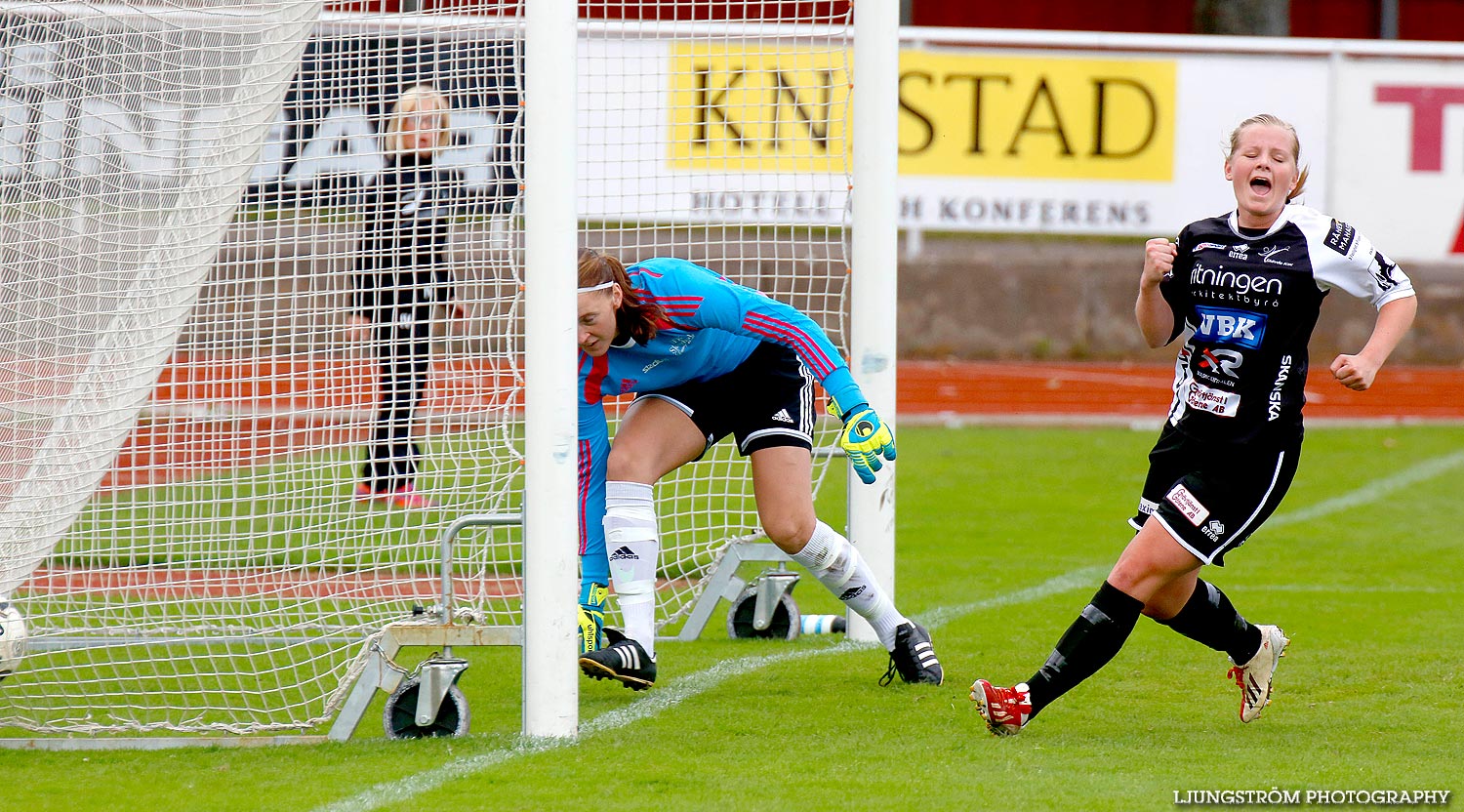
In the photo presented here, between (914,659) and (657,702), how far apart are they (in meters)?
0.84

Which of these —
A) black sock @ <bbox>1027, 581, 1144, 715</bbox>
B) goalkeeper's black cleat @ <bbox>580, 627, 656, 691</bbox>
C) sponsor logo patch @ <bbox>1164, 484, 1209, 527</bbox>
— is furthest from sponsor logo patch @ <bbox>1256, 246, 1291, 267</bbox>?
goalkeeper's black cleat @ <bbox>580, 627, 656, 691</bbox>

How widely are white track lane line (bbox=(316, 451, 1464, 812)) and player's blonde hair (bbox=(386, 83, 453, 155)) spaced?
1.86 m

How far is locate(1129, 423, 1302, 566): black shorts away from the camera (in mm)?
4203

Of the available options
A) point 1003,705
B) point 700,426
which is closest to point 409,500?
point 700,426

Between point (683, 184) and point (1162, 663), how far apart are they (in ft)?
9.13

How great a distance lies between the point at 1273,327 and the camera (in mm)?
4215

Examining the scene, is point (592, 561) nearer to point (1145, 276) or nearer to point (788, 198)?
point (1145, 276)

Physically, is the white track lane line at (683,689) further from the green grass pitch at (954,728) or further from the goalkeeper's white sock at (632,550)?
the goalkeeper's white sock at (632,550)

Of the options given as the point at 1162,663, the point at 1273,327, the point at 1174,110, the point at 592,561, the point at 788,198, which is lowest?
the point at 1162,663

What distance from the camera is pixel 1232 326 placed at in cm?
426

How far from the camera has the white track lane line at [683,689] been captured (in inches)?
149

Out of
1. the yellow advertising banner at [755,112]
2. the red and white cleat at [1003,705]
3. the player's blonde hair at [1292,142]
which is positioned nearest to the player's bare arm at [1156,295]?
the player's blonde hair at [1292,142]

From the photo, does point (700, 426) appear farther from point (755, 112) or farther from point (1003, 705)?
point (755, 112)

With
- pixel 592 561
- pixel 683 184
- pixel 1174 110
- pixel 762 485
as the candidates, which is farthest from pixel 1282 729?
pixel 1174 110
